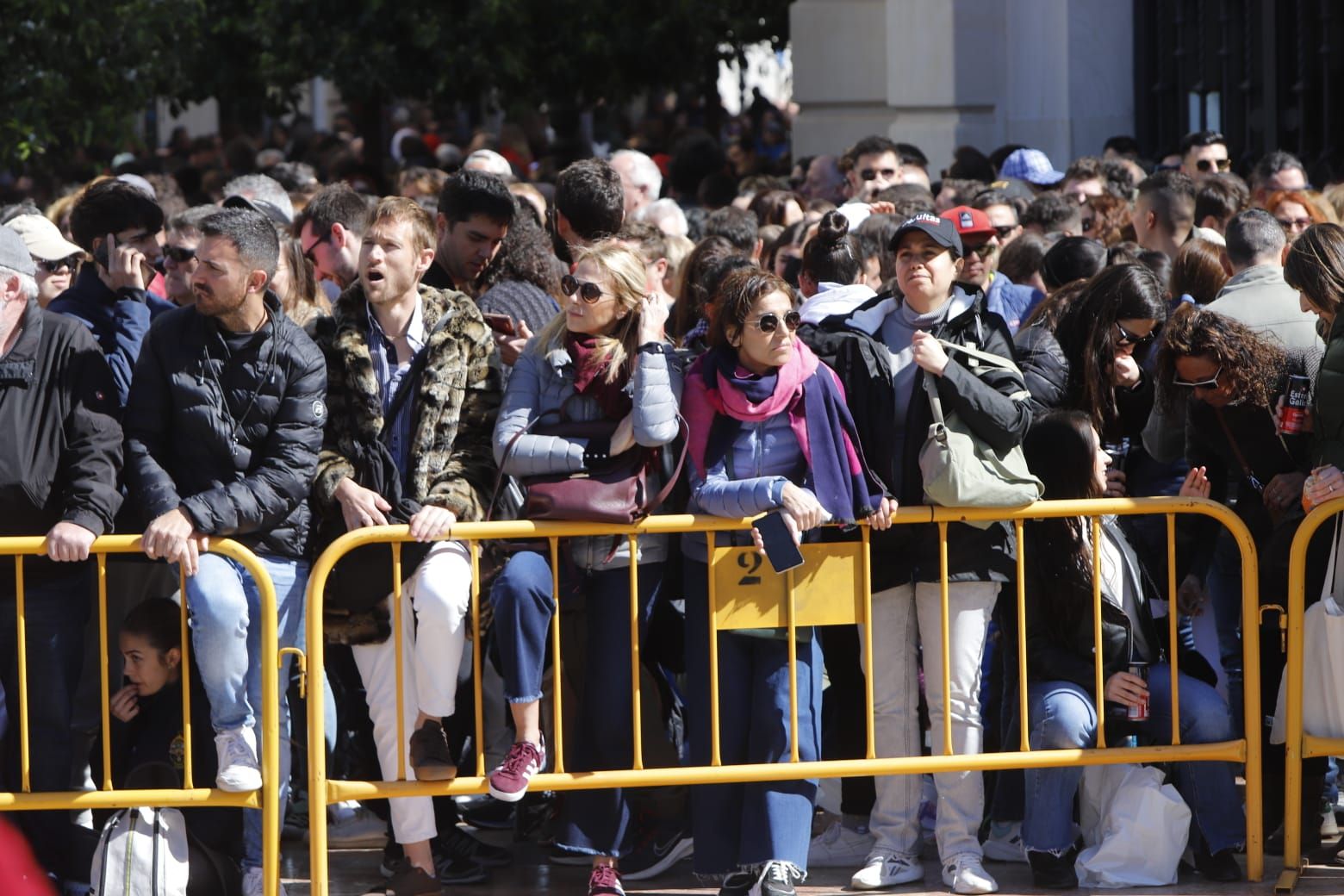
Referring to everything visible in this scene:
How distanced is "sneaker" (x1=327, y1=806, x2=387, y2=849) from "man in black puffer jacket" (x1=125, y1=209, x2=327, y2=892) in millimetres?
1004

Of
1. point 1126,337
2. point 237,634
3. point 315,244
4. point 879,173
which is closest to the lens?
point 237,634

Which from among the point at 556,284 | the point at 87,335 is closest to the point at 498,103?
the point at 556,284

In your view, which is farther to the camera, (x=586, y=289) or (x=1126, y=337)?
(x=1126, y=337)

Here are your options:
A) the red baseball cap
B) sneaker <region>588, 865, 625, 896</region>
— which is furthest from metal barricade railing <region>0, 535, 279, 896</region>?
the red baseball cap

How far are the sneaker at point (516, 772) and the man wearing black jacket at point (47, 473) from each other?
4.49 feet

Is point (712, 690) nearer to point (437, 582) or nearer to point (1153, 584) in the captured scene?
point (437, 582)

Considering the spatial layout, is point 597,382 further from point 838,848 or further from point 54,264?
point 54,264

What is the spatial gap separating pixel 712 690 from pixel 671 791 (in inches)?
30.9

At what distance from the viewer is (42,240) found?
757 cm

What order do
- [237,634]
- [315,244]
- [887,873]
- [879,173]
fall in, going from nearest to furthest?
[237,634] < [887,873] < [315,244] < [879,173]

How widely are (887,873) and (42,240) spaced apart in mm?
3948

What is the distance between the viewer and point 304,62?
19688mm

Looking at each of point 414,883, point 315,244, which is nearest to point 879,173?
point 315,244

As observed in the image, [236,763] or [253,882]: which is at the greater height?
[236,763]
